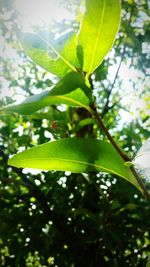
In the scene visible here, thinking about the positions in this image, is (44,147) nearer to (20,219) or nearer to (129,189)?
(129,189)

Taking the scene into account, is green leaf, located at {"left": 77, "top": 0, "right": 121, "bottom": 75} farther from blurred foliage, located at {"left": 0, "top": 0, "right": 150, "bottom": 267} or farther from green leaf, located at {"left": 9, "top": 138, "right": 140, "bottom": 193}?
blurred foliage, located at {"left": 0, "top": 0, "right": 150, "bottom": 267}

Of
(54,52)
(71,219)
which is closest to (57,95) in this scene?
(54,52)

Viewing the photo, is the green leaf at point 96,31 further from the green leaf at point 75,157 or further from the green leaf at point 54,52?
the green leaf at point 75,157

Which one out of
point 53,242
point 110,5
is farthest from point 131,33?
point 110,5

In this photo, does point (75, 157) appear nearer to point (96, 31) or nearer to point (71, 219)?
point (96, 31)

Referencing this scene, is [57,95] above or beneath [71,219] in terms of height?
above

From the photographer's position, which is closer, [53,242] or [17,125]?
[53,242]

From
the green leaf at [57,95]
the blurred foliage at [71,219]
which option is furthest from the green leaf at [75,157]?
the blurred foliage at [71,219]
